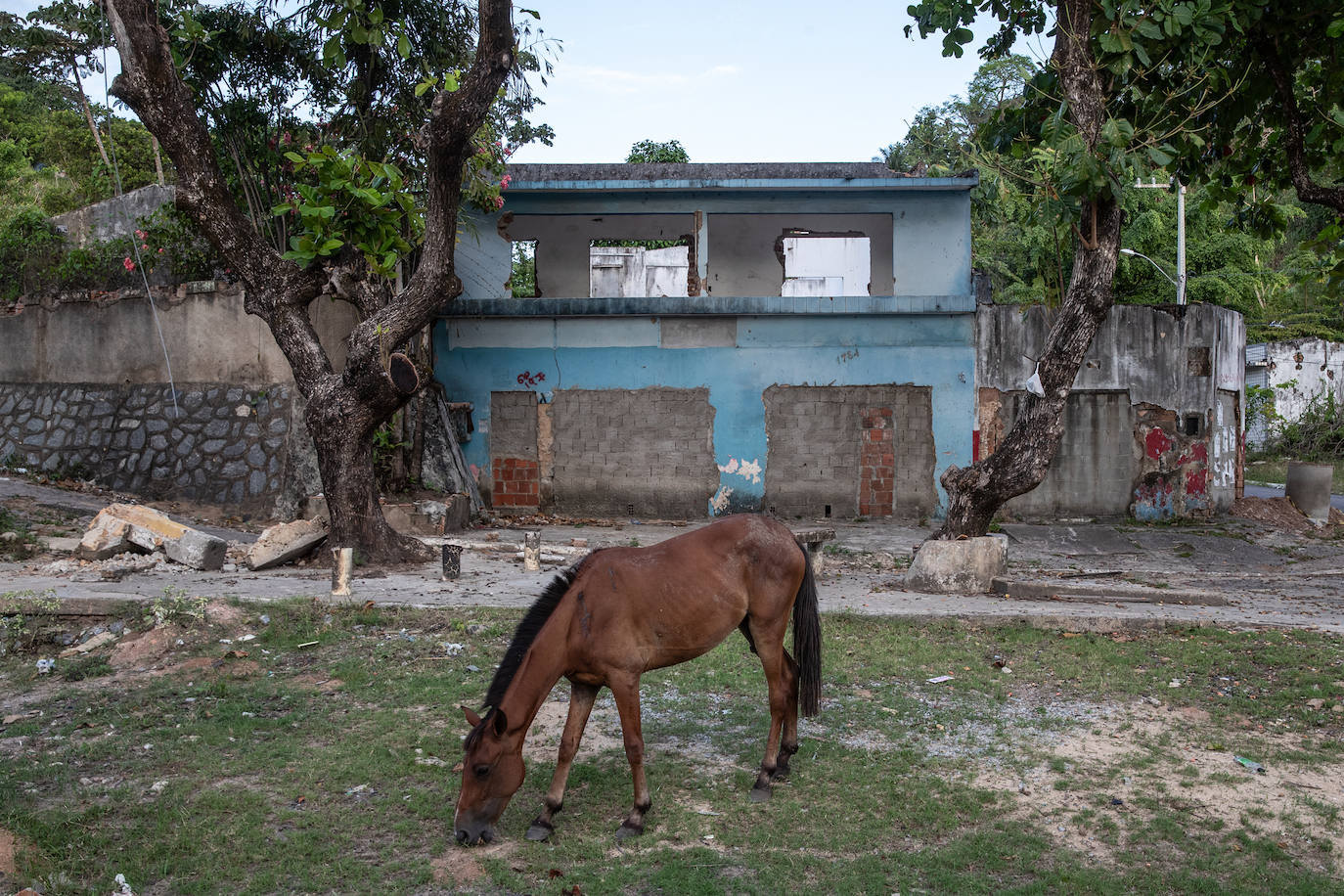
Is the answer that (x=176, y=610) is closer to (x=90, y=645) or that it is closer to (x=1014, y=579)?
(x=90, y=645)

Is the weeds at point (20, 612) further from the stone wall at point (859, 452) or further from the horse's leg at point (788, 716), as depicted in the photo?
the stone wall at point (859, 452)

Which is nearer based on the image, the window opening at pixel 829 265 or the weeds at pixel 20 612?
the weeds at pixel 20 612

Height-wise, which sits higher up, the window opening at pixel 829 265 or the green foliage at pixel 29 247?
the window opening at pixel 829 265

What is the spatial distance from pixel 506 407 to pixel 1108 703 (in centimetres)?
1261

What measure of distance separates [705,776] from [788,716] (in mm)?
552

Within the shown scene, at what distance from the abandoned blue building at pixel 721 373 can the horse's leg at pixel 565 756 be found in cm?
1241

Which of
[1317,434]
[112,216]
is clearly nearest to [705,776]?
[112,216]

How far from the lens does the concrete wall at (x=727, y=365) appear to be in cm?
1714

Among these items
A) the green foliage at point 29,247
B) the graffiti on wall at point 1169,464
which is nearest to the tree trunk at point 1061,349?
the graffiti on wall at point 1169,464

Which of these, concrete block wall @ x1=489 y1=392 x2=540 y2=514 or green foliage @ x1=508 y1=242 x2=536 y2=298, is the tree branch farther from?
green foliage @ x1=508 y1=242 x2=536 y2=298

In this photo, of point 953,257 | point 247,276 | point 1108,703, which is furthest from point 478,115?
point 953,257

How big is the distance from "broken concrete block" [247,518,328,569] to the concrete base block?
264 inches

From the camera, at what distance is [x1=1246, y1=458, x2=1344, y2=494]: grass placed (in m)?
25.2

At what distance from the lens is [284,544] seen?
37.1 feet
